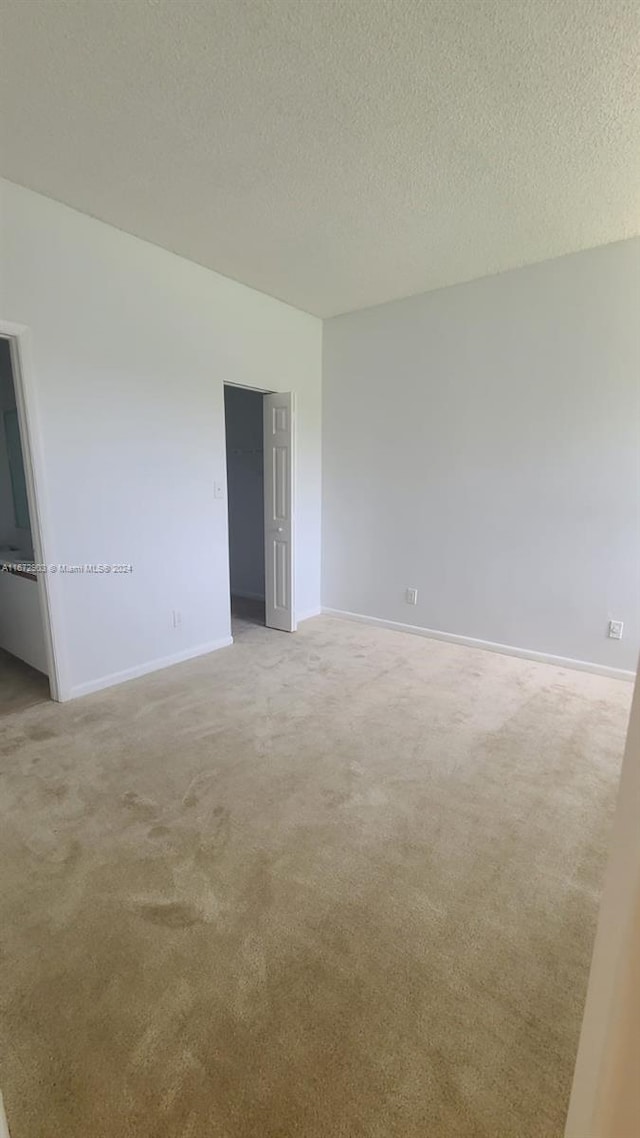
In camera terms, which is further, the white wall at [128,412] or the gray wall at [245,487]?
the gray wall at [245,487]

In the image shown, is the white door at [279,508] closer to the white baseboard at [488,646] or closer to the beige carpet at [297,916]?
the white baseboard at [488,646]

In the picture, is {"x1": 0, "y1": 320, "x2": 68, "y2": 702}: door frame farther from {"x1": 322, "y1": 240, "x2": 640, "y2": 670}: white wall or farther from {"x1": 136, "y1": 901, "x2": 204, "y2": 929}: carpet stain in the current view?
{"x1": 322, "y1": 240, "x2": 640, "y2": 670}: white wall

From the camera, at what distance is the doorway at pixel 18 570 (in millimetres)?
2650

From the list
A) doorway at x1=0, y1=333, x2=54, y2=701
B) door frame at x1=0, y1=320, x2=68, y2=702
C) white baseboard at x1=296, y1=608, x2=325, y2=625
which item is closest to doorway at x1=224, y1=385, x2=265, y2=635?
white baseboard at x1=296, y1=608, x2=325, y2=625

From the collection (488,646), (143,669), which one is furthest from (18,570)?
(488,646)

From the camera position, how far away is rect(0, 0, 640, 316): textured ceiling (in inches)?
59.8

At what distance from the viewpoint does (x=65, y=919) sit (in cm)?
144

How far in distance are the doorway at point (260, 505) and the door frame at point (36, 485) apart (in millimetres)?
1575

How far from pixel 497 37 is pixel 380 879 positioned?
287 cm

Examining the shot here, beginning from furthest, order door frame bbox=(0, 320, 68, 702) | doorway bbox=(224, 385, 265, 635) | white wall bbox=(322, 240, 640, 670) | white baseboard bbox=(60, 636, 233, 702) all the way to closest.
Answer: doorway bbox=(224, 385, 265, 635), white wall bbox=(322, 240, 640, 670), white baseboard bbox=(60, 636, 233, 702), door frame bbox=(0, 320, 68, 702)

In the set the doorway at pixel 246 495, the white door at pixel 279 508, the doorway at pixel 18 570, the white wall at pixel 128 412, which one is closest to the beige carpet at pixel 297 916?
the doorway at pixel 18 570

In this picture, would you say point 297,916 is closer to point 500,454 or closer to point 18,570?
point 18,570

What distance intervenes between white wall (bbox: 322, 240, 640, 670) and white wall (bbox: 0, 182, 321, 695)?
1.09m

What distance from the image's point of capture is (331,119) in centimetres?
191
